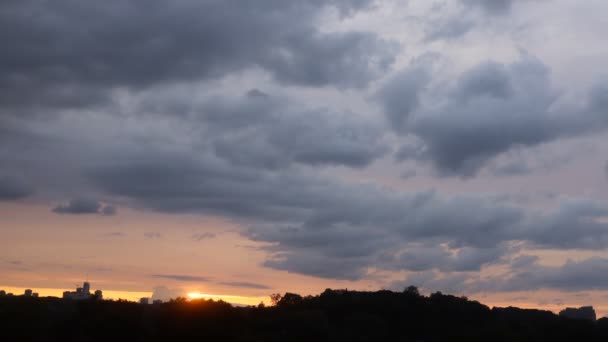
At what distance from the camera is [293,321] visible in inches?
4670

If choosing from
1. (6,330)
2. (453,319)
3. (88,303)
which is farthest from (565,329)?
(6,330)

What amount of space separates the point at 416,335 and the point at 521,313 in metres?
50.2

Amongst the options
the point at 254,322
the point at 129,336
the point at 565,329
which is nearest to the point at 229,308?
the point at 254,322

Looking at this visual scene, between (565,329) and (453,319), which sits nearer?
(565,329)

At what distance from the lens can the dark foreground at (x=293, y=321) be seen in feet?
338

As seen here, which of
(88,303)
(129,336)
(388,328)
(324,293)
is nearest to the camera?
(129,336)

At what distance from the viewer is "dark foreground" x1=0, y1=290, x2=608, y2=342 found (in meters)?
103

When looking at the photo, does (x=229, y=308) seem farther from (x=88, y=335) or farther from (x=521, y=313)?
(x=521, y=313)

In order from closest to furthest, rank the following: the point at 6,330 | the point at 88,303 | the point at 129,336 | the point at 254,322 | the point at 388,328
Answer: the point at 6,330
the point at 129,336
the point at 88,303
the point at 254,322
the point at 388,328

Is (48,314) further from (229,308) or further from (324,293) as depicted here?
(324,293)

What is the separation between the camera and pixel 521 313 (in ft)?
581

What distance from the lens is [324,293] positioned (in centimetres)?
16525

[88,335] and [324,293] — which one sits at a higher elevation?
[324,293]

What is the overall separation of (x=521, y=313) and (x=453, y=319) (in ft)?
122
